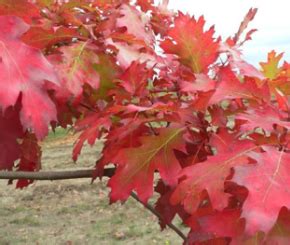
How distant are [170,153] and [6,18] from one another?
33 cm

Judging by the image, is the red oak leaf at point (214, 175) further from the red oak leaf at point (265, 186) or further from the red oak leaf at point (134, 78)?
the red oak leaf at point (134, 78)

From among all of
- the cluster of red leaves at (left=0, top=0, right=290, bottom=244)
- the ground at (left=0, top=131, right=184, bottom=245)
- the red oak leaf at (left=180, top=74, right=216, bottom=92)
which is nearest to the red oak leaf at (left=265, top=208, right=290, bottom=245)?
the cluster of red leaves at (left=0, top=0, right=290, bottom=244)

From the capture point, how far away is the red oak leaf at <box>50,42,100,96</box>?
36.9 inches

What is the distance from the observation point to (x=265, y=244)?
724 millimetres

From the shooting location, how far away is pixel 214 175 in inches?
29.6

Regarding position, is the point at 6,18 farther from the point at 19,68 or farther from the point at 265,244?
the point at 265,244

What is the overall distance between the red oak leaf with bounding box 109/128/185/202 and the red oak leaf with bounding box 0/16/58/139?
0.64 ft

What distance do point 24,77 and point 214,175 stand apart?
0.89 ft

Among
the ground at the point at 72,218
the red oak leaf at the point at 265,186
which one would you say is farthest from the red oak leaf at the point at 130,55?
the ground at the point at 72,218

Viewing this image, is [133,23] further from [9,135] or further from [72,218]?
[72,218]

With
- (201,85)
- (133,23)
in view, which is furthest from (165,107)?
(133,23)

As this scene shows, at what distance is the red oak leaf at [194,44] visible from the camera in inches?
38.2

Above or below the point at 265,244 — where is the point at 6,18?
above

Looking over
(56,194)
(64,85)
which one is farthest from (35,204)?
(64,85)
